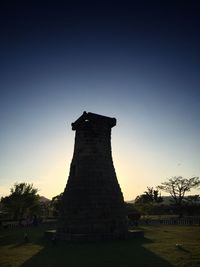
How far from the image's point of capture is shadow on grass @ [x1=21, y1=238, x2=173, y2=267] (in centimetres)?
1023

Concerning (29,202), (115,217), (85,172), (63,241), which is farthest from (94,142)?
(29,202)

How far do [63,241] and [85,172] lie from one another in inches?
183

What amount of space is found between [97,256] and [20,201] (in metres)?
24.6

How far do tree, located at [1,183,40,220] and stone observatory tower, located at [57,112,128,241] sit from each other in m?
17.4

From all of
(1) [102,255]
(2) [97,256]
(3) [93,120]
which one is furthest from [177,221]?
(2) [97,256]

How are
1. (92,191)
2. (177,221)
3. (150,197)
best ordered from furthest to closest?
(150,197)
(177,221)
(92,191)

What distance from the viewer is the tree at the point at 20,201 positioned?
3359 centimetres

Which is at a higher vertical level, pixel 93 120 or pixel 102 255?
pixel 93 120

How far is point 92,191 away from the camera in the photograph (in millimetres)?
17641

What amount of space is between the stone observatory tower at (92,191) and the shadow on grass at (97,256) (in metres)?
2.31

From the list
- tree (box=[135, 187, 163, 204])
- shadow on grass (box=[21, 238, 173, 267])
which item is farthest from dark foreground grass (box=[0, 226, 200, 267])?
tree (box=[135, 187, 163, 204])

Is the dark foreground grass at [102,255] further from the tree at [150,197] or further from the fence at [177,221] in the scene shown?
the tree at [150,197]

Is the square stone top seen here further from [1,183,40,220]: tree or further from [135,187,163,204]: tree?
[135,187,163,204]: tree

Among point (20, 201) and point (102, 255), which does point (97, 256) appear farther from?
point (20, 201)
